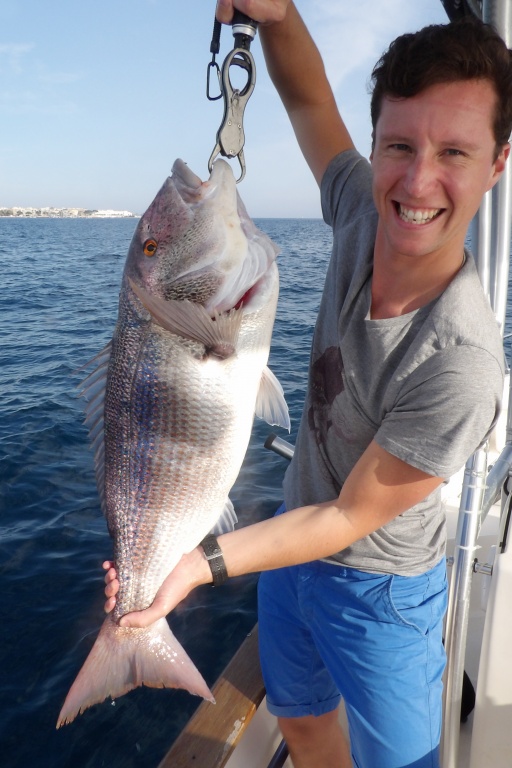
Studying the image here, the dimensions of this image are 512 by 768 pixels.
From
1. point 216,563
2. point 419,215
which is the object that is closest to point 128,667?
point 216,563

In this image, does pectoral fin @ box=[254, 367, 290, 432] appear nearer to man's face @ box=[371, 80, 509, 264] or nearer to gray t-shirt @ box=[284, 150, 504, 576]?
gray t-shirt @ box=[284, 150, 504, 576]

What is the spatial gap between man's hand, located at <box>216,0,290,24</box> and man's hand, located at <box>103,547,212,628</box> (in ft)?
5.67

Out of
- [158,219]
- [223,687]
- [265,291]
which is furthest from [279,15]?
[223,687]

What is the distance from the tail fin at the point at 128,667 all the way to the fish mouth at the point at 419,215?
1.65 m

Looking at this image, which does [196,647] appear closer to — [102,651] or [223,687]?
[223,687]

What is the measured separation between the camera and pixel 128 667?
2027 mm

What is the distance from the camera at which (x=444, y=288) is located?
1.80 m

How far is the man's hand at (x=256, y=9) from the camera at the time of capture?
1.71m

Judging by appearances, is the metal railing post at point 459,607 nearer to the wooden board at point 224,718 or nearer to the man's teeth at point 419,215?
the wooden board at point 224,718

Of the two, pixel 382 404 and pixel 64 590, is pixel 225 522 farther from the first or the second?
pixel 64 590

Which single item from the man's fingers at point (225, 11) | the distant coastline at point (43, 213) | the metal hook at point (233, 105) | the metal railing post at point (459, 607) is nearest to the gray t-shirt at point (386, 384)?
the metal railing post at point (459, 607)

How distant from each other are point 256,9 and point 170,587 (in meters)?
1.96

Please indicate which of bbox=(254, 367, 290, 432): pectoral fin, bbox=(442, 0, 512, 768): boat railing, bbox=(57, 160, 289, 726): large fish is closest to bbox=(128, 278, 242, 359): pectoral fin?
bbox=(57, 160, 289, 726): large fish

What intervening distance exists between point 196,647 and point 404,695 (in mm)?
3216
